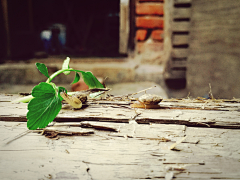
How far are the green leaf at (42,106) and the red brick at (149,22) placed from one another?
1.55 metres

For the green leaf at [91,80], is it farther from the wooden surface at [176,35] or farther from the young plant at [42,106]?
the wooden surface at [176,35]

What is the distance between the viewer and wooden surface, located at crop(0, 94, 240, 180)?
1.31ft

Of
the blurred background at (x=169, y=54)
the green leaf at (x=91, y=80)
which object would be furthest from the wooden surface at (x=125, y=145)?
the blurred background at (x=169, y=54)

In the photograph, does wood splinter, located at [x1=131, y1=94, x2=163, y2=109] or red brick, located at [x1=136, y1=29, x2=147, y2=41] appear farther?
red brick, located at [x1=136, y1=29, x2=147, y2=41]

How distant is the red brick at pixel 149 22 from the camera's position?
188 cm

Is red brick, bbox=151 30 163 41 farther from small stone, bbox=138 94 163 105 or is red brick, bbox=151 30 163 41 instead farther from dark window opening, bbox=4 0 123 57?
dark window opening, bbox=4 0 123 57

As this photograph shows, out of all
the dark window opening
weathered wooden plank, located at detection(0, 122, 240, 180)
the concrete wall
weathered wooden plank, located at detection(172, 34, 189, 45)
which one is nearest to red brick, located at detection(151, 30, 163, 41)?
weathered wooden plank, located at detection(172, 34, 189, 45)

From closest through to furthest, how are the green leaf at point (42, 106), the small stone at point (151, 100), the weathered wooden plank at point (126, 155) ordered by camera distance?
the weathered wooden plank at point (126, 155), the green leaf at point (42, 106), the small stone at point (151, 100)

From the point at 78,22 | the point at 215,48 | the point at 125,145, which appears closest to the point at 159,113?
the point at 125,145

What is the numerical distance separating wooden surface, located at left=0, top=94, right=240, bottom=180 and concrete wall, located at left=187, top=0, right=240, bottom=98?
142 cm

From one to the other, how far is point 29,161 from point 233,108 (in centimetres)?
69

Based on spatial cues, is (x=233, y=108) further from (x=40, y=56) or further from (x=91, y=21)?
(x=91, y=21)

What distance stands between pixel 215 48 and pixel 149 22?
750 mm

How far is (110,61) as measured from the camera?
218cm
